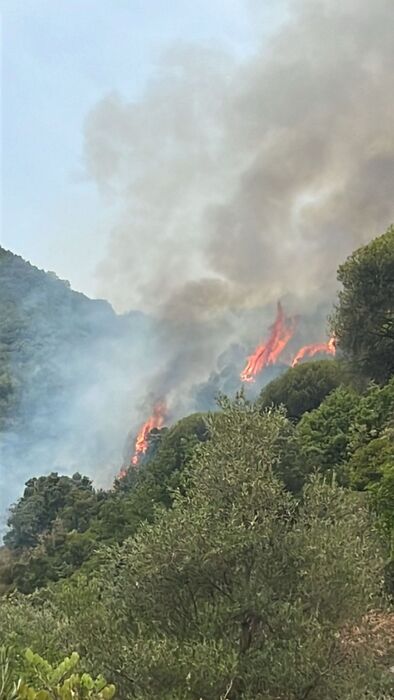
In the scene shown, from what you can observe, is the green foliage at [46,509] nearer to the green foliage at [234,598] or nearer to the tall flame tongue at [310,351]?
the tall flame tongue at [310,351]

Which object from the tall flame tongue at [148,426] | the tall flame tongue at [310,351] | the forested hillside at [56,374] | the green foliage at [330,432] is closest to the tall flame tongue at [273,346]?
the tall flame tongue at [310,351]

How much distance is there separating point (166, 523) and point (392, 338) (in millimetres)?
23593

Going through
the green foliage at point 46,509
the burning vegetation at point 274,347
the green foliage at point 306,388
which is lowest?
the green foliage at point 306,388

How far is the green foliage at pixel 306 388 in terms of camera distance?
50.3m

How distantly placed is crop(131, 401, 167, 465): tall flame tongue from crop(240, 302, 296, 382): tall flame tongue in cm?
1657

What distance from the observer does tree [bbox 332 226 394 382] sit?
109 feet

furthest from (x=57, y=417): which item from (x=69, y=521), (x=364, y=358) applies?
(x=364, y=358)

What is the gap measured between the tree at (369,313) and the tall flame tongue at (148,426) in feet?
191

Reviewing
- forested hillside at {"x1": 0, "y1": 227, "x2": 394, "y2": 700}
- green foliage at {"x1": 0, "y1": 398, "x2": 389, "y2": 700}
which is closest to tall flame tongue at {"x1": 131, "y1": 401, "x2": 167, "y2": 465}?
forested hillside at {"x1": 0, "y1": 227, "x2": 394, "y2": 700}

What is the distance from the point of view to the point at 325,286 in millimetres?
80688

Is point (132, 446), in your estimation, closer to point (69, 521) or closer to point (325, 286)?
point (325, 286)

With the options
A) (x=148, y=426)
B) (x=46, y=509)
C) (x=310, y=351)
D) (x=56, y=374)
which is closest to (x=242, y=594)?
(x=46, y=509)

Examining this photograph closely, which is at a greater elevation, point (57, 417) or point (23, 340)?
point (23, 340)

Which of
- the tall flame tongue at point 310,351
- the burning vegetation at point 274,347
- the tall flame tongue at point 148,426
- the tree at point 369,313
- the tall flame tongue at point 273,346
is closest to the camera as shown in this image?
the tree at point 369,313
